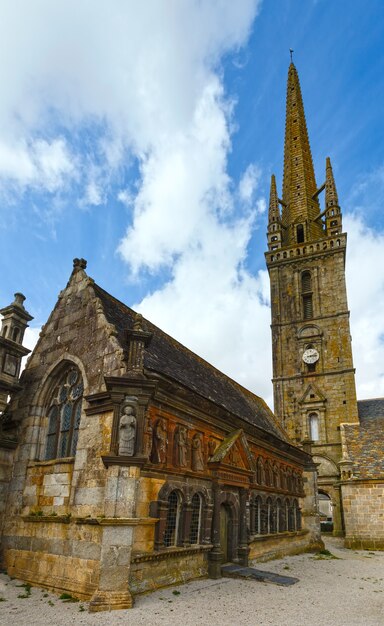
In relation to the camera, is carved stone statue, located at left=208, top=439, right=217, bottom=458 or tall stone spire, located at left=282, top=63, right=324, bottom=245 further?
tall stone spire, located at left=282, top=63, right=324, bottom=245

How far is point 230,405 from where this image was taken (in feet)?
60.6

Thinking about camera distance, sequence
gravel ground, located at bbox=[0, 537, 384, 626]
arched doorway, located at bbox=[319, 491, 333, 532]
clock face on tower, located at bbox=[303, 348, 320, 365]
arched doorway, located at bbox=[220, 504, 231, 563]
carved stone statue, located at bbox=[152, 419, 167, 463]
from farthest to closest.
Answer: clock face on tower, located at bbox=[303, 348, 320, 365], arched doorway, located at bbox=[319, 491, 333, 532], arched doorway, located at bbox=[220, 504, 231, 563], carved stone statue, located at bbox=[152, 419, 167, 463], gravel ground, located at bbox=[0, 537, 384, 626]

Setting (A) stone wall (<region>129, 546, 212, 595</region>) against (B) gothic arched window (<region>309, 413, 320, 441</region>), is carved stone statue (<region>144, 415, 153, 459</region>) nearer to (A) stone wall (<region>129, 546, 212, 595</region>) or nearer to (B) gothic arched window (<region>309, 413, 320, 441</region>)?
(A) stone wall (<region>129, 546, 212, 595</region>)

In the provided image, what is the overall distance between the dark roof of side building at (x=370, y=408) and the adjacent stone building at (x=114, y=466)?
1827 cm

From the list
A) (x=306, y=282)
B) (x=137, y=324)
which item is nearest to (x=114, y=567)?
(x=137, y=324)

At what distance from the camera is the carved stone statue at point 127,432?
33.4 ft

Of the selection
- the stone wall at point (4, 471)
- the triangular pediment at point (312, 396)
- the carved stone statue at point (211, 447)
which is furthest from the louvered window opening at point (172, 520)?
the triangular pediment at point (312, 396)

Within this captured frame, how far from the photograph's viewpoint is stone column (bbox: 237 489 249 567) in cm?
1468

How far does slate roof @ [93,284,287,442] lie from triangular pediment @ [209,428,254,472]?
2.93 feet

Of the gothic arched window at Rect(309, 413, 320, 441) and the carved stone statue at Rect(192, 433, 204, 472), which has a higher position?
the gothic arched window at Rect(309, 413, 320, 441)

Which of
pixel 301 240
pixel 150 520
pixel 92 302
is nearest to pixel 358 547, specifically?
pixel 150 520

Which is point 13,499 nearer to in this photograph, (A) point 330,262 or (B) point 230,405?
(B) point 230,405

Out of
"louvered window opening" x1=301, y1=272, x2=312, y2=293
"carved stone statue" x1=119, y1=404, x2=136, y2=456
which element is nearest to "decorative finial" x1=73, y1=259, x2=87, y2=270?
"carved stone statue" x1=119, y1=404, x2=136, y2=456

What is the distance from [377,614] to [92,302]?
34.6 feet
